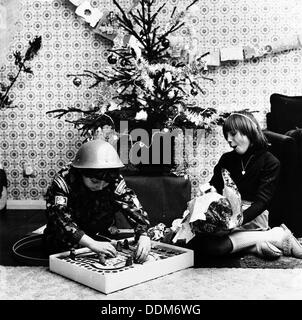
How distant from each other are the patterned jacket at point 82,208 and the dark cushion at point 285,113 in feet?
5.41

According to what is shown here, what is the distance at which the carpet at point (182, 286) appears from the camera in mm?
1803

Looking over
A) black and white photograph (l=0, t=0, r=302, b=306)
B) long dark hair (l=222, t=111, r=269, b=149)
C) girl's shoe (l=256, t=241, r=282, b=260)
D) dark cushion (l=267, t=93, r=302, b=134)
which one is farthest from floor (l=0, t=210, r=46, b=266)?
dark cushion (l=267, t=93, r=302, b=134)

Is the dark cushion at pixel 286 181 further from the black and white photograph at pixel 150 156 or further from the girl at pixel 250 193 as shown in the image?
the girl at pixel 250 193

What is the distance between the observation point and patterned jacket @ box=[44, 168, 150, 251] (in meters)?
2.09

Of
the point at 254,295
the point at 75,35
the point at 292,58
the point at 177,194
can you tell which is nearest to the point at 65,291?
the point at 254,295

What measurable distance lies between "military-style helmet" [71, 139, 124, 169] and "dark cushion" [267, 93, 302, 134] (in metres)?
1.78

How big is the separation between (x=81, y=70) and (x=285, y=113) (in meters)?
1.67

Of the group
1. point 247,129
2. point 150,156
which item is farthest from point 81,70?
point 247,129

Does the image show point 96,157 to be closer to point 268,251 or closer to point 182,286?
point 182,286

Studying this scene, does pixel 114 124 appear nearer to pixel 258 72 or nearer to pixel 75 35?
pixel 75 35

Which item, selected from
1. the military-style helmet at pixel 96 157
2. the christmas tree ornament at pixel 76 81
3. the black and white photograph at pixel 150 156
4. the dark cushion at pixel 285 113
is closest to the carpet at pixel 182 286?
the black and white photograph at pixel 150 156

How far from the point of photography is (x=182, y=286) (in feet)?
6.29

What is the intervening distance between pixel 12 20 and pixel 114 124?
1.46m

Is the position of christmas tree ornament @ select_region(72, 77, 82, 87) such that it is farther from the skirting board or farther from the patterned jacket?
the patterned jacket
